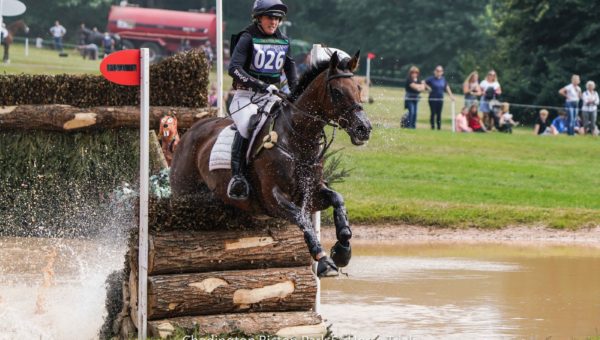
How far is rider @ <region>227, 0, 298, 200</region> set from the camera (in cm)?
945

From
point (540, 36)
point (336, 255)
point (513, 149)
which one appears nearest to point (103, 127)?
point (336, 255)

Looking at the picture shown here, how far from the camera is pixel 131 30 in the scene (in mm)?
52781

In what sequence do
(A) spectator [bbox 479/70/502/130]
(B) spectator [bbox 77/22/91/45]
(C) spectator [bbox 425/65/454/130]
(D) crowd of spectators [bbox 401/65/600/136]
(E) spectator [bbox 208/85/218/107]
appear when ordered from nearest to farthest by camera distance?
(E) spectator [bbox 208/85/218/107] < (D) crowd of spectators [bbox 401/65/600/136] < (A) spectator [bbox 479/70/502/130] < (C) spectator [bbox 425/65/454/130] < (B) spectator [bbox 77/22/91/45]

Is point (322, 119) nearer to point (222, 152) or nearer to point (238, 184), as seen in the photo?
point (238, 184)

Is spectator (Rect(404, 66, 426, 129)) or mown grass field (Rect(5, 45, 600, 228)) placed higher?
spectator (Rect(404, 66, 426, 129))

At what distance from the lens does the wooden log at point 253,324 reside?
8703 millimetres

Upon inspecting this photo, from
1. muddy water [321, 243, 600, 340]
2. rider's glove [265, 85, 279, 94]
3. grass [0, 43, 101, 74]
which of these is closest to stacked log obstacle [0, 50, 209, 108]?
muddy water [321, 243, 600, 340]

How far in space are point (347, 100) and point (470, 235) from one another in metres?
7.96

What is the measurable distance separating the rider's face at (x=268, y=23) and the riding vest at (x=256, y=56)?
0.06 m

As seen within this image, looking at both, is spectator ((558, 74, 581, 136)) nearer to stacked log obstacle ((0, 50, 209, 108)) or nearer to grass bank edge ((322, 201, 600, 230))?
grass bank edge ((322, 201, 600, 230))

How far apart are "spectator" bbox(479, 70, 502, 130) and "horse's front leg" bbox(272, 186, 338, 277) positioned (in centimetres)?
2002

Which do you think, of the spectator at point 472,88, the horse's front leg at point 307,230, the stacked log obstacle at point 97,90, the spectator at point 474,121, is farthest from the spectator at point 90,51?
the horse's front leg at point 307,230

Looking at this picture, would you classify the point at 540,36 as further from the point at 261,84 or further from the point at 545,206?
the point at 261,84

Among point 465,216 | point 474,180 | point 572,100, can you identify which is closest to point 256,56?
point 465,216
